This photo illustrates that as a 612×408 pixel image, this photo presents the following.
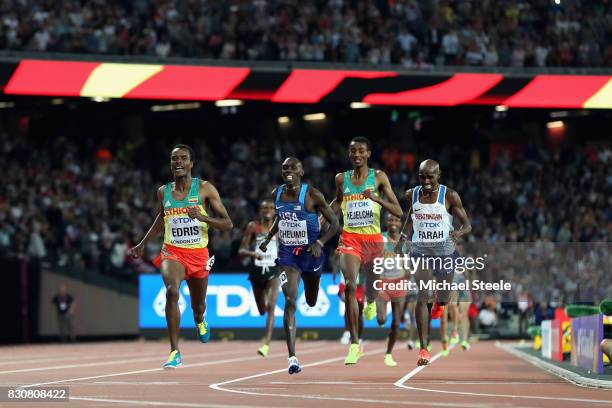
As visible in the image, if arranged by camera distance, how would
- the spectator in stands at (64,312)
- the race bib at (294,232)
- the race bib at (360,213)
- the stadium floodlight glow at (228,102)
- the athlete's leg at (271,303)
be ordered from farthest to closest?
the stadium floodlight glow at (228,102), the spectator in stands at (64,312), the athlete's leg at (271,303), the race bib at (360,213), the race bib at (294,232)

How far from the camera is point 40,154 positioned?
39.8 m

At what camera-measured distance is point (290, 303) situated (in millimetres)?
15797

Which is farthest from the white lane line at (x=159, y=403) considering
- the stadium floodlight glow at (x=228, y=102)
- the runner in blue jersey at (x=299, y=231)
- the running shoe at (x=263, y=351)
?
the stadium floodlight glow at (x=228, y=102)

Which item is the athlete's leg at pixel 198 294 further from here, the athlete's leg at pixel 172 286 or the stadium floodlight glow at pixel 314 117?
the stadium floodlight glow at pixel 314 117

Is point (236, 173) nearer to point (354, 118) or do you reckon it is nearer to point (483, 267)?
point (354, 118)

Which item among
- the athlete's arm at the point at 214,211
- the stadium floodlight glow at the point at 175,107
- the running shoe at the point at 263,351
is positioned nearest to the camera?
the athlete's arm at the point at 214,211

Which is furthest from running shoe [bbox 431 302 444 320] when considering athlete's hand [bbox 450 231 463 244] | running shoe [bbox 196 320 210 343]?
running shoe [bbox 196 320 210 343]

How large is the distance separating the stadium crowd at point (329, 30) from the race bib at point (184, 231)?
2296 centimetres

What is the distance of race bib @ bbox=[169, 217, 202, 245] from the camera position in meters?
15.4

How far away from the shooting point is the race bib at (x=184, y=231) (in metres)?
15.4

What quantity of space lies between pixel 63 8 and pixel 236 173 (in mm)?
7412

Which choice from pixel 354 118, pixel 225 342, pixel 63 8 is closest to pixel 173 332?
pixel 225 342

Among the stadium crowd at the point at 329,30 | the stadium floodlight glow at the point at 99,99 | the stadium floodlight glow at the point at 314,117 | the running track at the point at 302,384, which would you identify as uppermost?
the stadium crowd at the point at 329,30

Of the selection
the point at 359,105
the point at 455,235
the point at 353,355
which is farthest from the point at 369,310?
the point at 359,105
